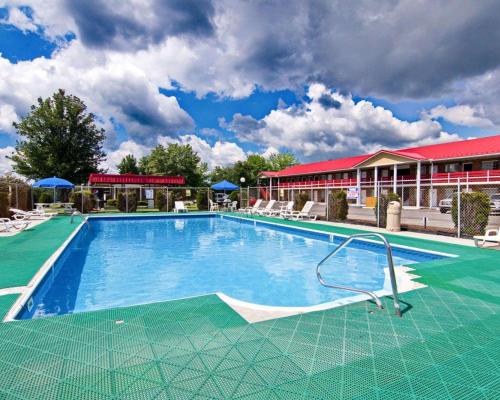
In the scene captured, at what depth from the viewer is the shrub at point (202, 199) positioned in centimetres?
2365

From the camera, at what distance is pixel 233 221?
18.0 meters

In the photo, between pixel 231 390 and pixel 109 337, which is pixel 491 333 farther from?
pixel 109 337

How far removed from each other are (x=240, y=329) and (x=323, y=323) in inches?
35.0

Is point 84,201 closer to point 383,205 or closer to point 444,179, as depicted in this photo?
point 383,205

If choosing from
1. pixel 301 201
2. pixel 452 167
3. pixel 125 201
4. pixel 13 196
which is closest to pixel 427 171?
pixel 452 167

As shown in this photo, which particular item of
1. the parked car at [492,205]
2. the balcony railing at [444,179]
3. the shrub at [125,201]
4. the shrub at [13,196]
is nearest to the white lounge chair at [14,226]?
the shrub at [13,196]

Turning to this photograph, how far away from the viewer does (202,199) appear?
23.8m

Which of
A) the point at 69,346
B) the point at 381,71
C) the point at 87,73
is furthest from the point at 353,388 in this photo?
the point at 87,73

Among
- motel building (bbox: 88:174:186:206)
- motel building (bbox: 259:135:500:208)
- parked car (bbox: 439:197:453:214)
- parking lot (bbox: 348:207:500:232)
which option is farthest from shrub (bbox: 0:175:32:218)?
parked car (bbox: 439:197:453:214)

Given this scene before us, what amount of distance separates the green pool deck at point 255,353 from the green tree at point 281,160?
61259 millimetres

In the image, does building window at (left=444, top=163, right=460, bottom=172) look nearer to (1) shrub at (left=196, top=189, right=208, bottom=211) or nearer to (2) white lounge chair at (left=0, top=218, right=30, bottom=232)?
(1) shrub at (left=196, top=189, right=208, bottom=211)

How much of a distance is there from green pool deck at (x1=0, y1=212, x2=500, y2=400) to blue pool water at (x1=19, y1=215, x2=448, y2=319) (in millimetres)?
1681

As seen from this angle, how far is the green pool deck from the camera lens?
2.07 metres

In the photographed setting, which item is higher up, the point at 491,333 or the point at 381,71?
the point at 381,71
